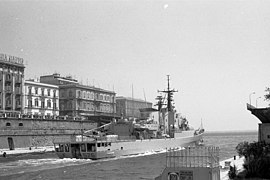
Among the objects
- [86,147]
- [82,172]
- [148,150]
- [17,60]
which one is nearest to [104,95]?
[17,60]

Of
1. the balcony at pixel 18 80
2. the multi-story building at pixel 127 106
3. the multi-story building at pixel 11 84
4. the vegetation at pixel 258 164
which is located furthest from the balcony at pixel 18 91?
the vegetation at pixel 258 164

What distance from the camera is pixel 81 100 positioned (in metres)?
88.9

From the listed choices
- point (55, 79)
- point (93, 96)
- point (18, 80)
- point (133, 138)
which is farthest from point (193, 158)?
point (93, 96)

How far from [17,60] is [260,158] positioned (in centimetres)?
5792

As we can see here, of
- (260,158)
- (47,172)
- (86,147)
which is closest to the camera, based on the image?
(260,158)

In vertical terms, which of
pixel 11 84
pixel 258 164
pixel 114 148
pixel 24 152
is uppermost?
pixel 11 84

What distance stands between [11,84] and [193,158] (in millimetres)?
55243

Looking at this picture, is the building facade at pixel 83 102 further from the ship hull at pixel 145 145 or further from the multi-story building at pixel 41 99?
the ship hull at pixel 145 145

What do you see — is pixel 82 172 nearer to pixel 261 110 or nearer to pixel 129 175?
pixel 129 175

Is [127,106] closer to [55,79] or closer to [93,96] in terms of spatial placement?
[93,96]

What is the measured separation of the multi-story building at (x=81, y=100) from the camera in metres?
87.6

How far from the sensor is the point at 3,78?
220 ft

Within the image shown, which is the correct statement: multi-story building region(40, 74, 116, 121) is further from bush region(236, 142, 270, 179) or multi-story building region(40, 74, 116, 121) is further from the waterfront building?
bush region(236, 142, 270, 179)

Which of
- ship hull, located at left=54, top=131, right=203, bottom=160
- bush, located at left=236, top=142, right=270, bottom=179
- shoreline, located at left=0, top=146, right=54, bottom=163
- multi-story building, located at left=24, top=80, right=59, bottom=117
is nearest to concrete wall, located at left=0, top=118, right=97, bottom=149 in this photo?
shoreline, located at left=0, top=146, right=54, bottom=163
